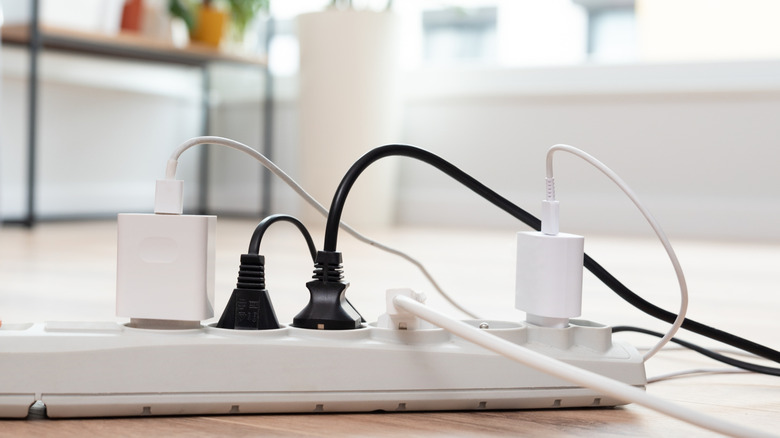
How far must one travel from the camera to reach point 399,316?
1.72 ft

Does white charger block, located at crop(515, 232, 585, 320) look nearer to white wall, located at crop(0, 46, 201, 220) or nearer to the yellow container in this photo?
white wall, located at crop(0, 46, 201, 220)

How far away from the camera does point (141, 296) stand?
49 cm

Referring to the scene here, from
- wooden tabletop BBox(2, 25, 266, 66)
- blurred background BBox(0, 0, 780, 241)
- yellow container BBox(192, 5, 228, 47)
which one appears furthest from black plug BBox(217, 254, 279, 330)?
yellow container BBox(192, 5, 228, 47)

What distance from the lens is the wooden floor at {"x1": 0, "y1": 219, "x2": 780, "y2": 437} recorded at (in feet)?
1.62

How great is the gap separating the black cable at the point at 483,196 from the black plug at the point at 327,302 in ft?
0.03

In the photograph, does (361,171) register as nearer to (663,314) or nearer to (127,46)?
(663,314)

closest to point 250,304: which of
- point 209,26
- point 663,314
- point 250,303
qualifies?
point 250,303

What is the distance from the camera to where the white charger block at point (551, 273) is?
0.51 metres

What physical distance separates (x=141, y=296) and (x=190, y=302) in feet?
0.10

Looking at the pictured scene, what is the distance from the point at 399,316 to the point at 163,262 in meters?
0.15

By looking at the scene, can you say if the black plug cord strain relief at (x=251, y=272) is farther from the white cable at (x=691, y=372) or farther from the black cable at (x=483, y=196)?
the white cable at (x=691, y=372)

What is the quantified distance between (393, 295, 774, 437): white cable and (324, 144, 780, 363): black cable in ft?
0.23

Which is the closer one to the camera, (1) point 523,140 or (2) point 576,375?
(2) point 576,375

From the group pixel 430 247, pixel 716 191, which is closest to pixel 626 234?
pixel 716 191
